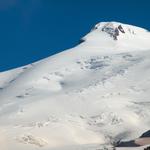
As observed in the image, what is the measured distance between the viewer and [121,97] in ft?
467

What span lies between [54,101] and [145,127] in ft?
101

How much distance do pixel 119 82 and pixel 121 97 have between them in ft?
46.1

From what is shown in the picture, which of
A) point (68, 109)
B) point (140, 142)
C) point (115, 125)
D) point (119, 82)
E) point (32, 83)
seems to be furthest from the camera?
point (32, 83)

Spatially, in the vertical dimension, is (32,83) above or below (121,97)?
above

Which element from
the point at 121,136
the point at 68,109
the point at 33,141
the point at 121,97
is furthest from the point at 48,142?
the point at 121,97

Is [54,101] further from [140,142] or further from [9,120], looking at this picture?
[140,142]

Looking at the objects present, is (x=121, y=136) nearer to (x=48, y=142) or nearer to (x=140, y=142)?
(x=48, y=142)

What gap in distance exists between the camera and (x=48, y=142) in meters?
111

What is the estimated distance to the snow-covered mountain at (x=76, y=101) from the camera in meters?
114

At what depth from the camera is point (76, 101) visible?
463ft

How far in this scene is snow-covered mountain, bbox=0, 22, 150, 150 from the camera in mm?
114500

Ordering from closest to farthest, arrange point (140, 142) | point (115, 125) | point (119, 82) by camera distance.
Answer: point (140, 142)
point (115, 125)
point (119, 82)

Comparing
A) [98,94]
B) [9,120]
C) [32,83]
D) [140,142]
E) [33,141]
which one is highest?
[32,83]

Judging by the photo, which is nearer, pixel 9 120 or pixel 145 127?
pixel 145 127
